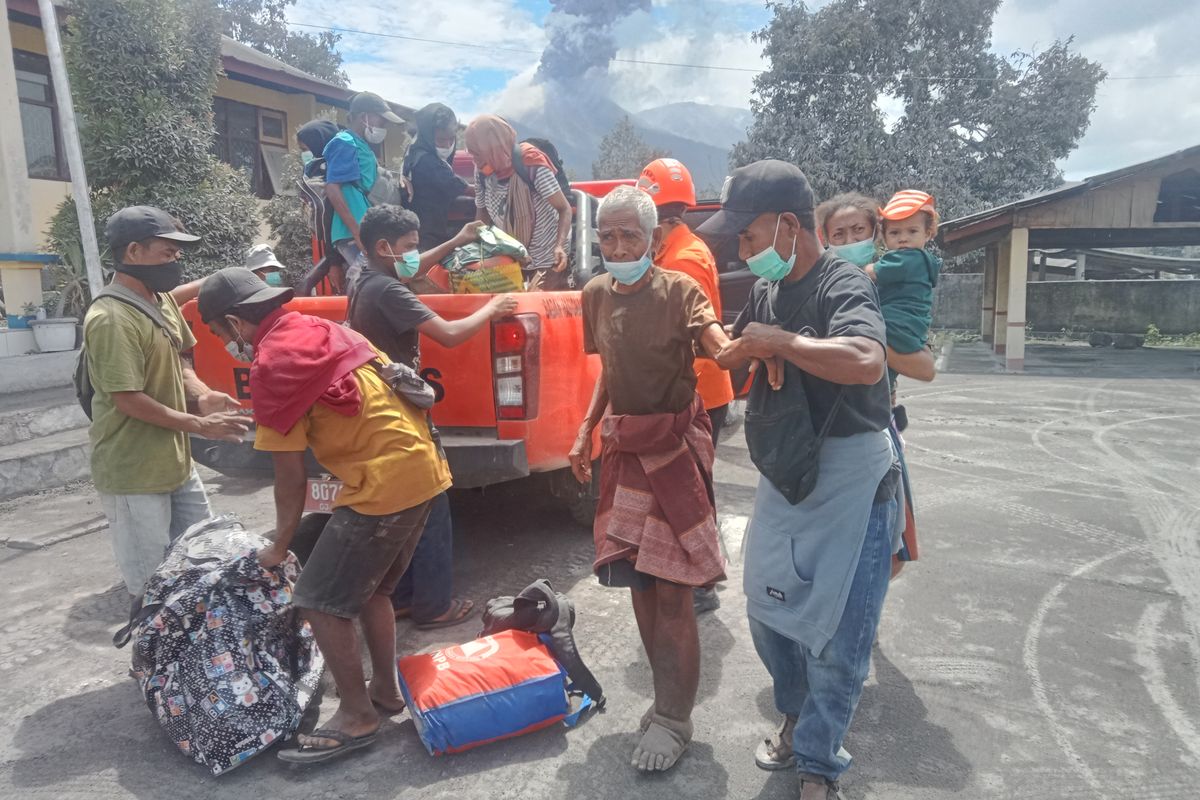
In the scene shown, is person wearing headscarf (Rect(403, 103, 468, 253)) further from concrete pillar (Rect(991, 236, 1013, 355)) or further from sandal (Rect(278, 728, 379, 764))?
concrete pillar (Rect(991, 236, 1013, 355))

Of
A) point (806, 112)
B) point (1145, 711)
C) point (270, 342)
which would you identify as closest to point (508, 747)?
point (270, 342)

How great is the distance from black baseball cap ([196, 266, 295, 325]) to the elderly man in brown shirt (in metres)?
1.14

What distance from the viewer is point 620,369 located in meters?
2.66

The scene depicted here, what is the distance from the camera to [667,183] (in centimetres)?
369

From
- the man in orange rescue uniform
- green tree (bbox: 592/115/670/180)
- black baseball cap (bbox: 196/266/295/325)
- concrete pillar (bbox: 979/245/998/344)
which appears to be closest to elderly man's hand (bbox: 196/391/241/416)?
black baseball cap (bbox: 196/266/295/325)

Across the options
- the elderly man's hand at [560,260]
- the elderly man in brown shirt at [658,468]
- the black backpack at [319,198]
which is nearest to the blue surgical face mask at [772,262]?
the elderly man in brown shirt at [658,468]

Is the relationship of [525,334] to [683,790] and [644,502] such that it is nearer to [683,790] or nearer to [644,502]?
[644,502]

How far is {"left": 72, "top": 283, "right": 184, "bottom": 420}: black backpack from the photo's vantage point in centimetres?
306

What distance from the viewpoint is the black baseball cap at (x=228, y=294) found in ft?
8.45

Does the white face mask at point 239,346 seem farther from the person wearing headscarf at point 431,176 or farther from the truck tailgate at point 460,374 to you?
the person wearing headscarf at point 431,176

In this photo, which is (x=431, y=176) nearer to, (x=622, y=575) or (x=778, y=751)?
(x=622, y=575)

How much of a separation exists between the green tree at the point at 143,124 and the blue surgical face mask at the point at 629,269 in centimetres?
959

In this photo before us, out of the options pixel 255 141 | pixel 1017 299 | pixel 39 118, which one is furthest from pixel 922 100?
pixel 39 118

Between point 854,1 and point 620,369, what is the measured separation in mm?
23979
